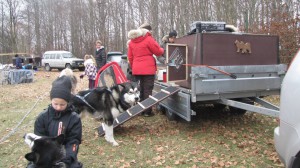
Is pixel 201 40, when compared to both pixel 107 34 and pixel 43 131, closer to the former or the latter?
pixel 43 131

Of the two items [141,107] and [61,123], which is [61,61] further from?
[61,123]

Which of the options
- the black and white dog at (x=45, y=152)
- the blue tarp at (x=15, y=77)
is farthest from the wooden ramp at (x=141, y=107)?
the blue tarp at (x=15, y=77)

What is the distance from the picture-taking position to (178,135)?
5.71 m

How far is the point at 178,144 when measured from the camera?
520cm

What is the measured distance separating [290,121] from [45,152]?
85.7 inches

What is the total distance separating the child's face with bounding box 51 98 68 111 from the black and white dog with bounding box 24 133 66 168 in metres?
0.30

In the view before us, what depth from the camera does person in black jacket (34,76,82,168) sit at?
2.77 metres

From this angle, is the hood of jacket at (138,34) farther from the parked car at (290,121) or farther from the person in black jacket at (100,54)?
the person in black jacket at (100,54)

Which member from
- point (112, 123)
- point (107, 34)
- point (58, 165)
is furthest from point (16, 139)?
point (107, 34)

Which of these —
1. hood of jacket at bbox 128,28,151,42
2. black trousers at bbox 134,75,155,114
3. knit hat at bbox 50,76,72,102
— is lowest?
black trousers at bbox 134,75,155,114

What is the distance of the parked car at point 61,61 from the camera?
2814cm

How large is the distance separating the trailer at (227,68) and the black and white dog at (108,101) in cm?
96

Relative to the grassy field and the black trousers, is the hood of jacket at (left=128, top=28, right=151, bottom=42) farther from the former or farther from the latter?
the grassy field

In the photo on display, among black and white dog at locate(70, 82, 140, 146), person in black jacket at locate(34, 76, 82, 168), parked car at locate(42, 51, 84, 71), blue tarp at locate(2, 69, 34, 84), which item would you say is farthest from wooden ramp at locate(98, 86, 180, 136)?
parked car at locate(42, 51, 84, 71)
